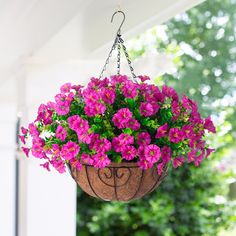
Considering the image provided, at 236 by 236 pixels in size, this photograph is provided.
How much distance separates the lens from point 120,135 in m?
1.32

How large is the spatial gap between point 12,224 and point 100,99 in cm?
261

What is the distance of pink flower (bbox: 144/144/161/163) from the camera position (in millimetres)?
1315

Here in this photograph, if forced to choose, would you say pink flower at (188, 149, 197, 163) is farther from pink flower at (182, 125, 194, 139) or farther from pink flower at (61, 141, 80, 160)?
pink flower at (61, 141, 80, 160)

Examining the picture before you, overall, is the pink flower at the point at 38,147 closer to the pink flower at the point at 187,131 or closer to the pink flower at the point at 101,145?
the pink flower at the point at 101,145

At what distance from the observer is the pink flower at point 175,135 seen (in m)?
1.36

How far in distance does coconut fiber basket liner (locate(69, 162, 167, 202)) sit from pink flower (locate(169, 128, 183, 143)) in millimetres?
94

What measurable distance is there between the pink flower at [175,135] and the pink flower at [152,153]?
56 mm

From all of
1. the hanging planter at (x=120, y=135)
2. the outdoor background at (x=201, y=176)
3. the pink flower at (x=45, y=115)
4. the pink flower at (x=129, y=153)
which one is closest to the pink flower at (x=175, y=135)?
the hanging planter at (x=120, y=135)

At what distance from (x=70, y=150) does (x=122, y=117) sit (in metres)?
0.15

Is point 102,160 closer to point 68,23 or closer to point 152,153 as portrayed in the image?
point 152,153

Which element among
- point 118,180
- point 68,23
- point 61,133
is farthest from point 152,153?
point 68,23

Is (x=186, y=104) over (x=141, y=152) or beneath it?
over

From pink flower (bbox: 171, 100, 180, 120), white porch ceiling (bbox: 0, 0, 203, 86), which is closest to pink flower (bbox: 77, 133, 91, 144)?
pink flower (bbox: 171, 100, 180, 120)

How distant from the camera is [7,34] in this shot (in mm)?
2070
